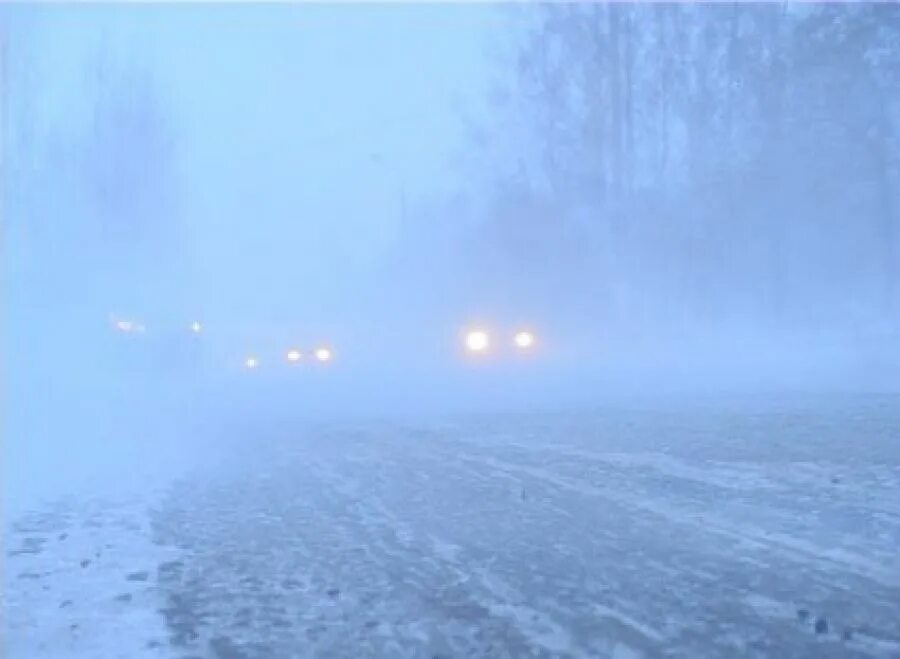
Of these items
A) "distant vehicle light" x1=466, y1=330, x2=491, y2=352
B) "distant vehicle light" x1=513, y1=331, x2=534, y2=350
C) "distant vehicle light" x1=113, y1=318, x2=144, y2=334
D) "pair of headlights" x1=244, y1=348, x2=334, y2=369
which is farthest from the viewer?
"pair of headlights" x1=244, y1=348, x2=334, y2=369

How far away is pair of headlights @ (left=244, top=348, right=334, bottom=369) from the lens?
3433 inches

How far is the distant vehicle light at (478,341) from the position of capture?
46.0 metres

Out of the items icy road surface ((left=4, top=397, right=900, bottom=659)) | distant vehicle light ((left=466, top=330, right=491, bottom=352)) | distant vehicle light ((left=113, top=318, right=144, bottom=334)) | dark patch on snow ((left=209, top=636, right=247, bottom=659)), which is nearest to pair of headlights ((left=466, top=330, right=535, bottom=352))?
distant vehicle light ((left=466, top=330, right=491, bottom=352))

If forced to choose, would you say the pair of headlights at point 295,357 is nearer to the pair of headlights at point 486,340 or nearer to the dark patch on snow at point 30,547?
the pair of headlights at point 486,340

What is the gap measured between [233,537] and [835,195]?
3852cm

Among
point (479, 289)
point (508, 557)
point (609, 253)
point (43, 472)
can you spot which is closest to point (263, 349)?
point (479, 289)

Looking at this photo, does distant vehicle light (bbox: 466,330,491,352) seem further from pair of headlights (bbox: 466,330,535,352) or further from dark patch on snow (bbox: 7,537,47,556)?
dark patch on snow (bbox: 7,537,47,556)

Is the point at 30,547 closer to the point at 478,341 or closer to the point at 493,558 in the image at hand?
the point at 493,558

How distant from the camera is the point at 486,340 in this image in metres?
46.1

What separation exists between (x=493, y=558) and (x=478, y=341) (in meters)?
37.0

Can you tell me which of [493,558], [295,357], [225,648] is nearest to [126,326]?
[493,558]

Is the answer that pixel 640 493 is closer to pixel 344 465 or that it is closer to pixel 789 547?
pixel 789 547

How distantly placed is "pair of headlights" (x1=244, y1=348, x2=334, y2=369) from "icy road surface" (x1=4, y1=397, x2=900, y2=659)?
70774 mm

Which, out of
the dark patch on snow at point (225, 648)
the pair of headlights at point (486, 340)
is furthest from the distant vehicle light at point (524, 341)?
the dark patch on snow at point (225, 648)
